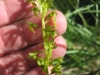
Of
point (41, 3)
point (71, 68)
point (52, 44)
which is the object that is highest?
point (41, 3)

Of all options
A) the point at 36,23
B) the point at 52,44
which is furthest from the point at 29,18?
the point at 52,44

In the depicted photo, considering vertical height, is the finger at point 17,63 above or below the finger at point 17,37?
below

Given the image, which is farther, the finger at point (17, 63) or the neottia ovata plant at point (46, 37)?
the finger at point (17, 63)

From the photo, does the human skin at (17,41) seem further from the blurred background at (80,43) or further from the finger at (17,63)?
the blurred background at (80,43)

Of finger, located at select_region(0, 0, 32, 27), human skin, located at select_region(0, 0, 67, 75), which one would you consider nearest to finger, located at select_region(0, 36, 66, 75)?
human skin, located at select_region(0, 0, 67, 75)

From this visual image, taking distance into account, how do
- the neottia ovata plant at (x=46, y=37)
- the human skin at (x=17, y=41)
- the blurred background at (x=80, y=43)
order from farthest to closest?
the blurred background at (x=80, y=43), the human skin at (x=17, y=41), the neottia ovata plant at (x=46, y=37)

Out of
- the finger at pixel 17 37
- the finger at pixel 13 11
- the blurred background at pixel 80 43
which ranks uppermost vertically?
the finger at pixel 13 11

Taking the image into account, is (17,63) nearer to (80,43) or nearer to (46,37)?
(46,37)

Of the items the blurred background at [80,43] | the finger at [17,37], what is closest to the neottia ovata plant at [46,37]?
the finger at [17,37]

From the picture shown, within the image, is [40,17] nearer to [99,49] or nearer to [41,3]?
[41,3]
